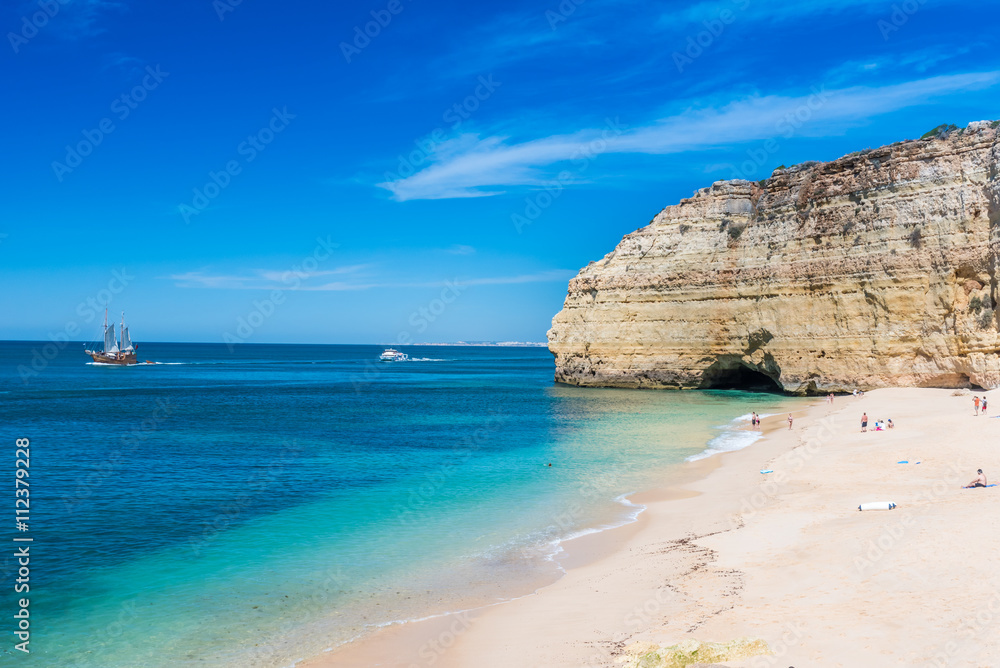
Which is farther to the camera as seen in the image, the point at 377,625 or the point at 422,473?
the point at 422,473

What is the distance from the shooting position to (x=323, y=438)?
3256cm

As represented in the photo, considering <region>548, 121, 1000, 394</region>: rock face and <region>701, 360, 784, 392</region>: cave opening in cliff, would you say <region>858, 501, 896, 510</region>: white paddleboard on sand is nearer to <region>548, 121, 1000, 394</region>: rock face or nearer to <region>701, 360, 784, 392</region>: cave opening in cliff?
→ <region>548, 121, 1000, 394</region>: rock face

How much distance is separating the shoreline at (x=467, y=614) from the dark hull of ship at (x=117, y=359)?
10878 centimetres

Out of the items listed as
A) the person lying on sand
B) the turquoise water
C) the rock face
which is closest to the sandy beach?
the person lying on sand

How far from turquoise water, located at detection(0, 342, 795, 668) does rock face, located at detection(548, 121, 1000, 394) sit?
11.0 meters

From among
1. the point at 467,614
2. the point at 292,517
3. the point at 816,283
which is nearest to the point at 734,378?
the point at 816,283

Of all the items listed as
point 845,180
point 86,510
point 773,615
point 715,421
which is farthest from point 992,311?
point 86,510

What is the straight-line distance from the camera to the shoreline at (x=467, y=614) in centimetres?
921

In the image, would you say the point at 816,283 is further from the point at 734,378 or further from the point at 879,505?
the point at 879,505

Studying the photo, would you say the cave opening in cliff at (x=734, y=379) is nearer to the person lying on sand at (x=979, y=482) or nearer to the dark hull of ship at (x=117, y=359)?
the person lying on sand at (x=979, y=482)

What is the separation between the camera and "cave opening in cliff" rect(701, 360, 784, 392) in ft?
180

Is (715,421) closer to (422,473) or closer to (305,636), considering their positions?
(422,473)

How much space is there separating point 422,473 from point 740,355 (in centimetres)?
3594

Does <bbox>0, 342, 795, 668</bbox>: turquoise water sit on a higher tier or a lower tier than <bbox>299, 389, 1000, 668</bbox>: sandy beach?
lower
